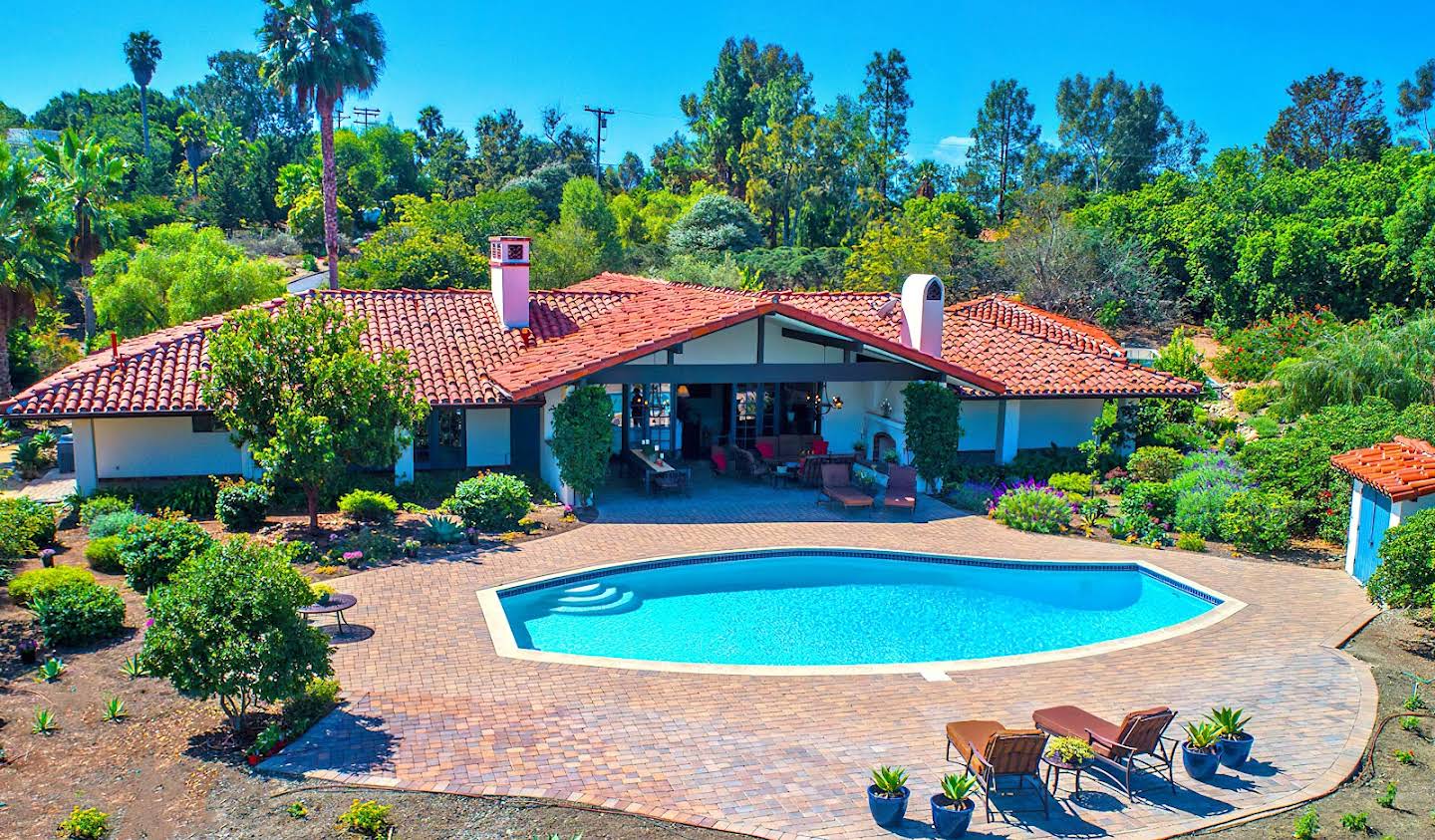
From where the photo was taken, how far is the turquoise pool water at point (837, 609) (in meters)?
15.6

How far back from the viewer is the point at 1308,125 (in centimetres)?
6706

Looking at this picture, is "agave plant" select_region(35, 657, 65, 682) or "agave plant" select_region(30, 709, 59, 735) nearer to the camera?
"agave plant" select_region(30, 709, 59, 735)

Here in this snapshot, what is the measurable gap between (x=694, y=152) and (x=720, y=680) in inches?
2766

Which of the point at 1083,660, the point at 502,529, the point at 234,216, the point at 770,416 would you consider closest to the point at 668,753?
the point at 1083,660

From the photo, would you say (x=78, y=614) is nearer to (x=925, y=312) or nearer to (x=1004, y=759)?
(x=1004, y=759)

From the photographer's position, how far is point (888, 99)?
234ft

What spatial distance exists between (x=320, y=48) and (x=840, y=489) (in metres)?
26.6

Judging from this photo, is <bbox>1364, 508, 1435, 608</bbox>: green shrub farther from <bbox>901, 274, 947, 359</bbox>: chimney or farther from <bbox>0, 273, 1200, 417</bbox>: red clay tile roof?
<bbox>901, 274, 947, 359</bbox>: chimney

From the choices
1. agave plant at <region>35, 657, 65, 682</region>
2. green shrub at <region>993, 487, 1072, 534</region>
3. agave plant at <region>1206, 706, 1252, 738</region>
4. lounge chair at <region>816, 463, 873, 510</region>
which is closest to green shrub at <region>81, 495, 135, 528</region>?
agave plant at <region>35, 657, 65, 682</region>

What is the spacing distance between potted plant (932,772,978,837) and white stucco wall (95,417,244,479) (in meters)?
17.4

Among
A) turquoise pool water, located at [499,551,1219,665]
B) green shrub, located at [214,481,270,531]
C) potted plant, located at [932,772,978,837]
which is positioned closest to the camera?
potted plant, located at [932,772,978,837]

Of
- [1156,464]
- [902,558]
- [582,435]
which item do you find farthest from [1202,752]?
[1156,464]

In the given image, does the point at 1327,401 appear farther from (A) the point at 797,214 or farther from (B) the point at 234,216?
(B) the point at 234,216

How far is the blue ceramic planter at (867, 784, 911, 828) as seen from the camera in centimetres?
966
